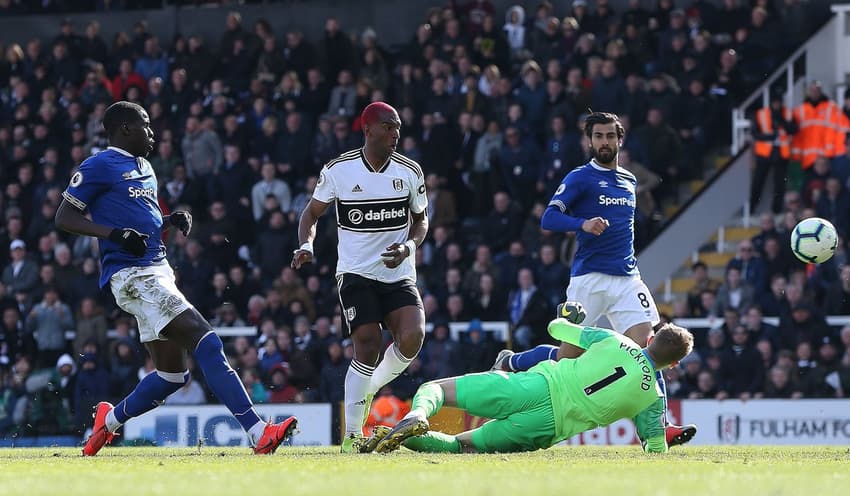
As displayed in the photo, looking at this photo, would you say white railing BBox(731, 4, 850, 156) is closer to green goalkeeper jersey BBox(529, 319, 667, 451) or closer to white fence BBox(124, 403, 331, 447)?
white fence BBox(124, 403, 331, 447)

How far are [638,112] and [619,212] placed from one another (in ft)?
31.5

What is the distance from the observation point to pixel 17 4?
96.7ft

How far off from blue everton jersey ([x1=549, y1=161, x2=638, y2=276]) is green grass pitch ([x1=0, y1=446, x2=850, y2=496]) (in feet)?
6.01

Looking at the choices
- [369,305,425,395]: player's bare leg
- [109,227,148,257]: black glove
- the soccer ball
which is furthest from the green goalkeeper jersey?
the soccer ball

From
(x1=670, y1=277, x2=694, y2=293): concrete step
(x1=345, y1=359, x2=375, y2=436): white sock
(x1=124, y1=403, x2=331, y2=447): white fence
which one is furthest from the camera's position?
(x1=670, y1=277, x2=694, y2=293): concrete step

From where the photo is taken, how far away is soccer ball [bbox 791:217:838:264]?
12.9 metres

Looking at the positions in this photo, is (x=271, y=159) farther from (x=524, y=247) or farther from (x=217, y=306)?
(x=524, y=247)

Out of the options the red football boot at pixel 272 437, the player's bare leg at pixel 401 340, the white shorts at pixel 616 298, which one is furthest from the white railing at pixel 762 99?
the red football boot at pixel 272 437

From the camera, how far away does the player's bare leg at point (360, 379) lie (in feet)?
36.3

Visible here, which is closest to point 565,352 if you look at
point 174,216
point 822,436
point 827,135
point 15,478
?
point 174,216

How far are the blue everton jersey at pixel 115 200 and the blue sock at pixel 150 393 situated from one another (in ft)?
2.52

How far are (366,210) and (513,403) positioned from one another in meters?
1.89

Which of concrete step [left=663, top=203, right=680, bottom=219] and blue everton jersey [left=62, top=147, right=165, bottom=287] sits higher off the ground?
concrete step [left=663, top=203, right=680, bottom=219]

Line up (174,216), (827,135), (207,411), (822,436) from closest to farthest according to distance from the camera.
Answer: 1. (174,216)
2. (822,436)
3. (207,411)
4. (827,135)
